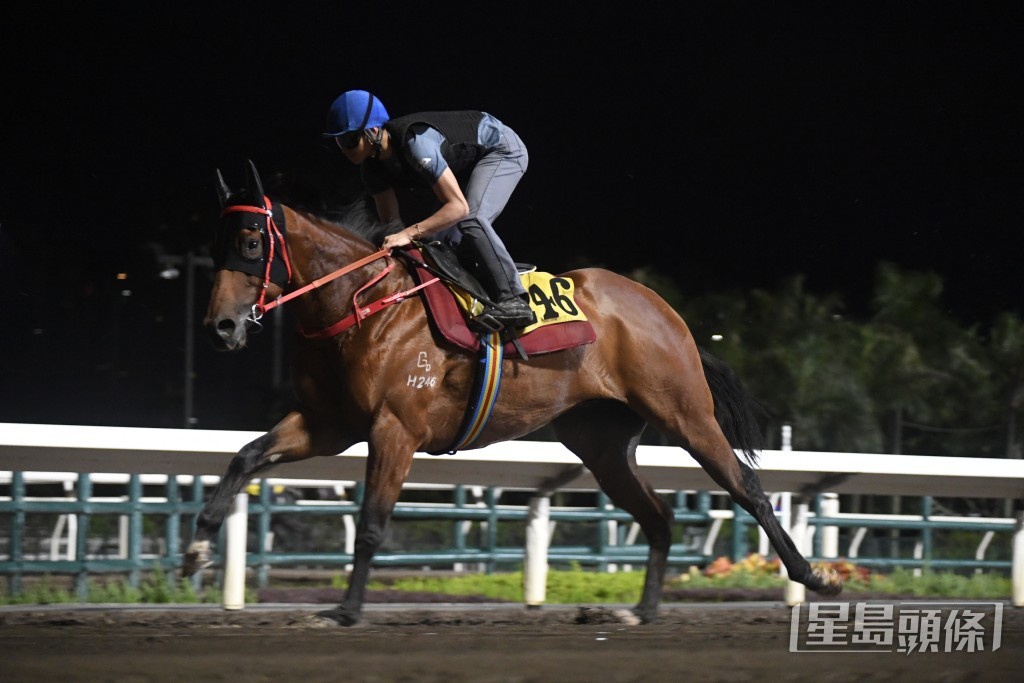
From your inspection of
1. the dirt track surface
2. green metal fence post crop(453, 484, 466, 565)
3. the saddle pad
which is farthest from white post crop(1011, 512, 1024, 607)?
green metal fence post crop(453, 484, 466, 565)

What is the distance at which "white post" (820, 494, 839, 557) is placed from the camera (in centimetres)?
960

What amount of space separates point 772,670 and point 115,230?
47.9 ft

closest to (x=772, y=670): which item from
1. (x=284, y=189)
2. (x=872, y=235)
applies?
(x=284, y=189)

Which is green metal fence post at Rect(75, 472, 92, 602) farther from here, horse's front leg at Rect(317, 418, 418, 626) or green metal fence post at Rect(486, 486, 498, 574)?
green metal fence post at Rect(486, 486, 498, 574)

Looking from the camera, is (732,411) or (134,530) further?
(134,530)

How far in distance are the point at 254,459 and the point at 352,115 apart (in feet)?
4.74

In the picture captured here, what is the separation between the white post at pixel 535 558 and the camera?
704cm

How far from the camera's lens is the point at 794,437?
16219mm

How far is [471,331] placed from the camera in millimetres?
5508

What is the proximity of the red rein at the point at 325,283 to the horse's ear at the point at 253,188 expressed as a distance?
25 millimetres

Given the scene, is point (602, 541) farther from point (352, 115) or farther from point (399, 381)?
point (352, 115)

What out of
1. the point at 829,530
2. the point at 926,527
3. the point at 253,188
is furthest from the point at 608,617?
the point at 829,530

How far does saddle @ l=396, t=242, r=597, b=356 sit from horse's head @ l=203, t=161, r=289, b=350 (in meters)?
0.65

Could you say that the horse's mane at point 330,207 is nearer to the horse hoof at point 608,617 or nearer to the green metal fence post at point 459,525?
the horse hoof at point 608,617
